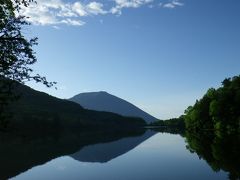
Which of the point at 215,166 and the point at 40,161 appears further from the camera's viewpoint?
the point at 40,161

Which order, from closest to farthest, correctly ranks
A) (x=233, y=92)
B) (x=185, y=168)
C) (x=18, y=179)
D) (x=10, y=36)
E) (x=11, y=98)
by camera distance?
(x=11, y=98) → (x=10, y=36) → (x=18, y=179) → (x=185, y=168) → (x=233, y=92)

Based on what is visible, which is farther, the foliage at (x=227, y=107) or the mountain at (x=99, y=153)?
the foliage at (x=227, y=107)

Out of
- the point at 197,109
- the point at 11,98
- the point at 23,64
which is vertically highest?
the point at 197,109

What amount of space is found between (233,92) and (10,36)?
118m

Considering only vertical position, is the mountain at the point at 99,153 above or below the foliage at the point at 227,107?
below

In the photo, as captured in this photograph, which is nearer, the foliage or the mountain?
the mountain

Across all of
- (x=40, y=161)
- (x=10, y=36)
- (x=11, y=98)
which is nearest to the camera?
(x=11, y=98)

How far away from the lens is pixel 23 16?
2373 centimetres

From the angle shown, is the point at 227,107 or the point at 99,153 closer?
the point at 99,153

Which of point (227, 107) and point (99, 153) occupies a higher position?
point (227, 107)

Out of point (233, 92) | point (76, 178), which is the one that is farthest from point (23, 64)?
point (233, 92)

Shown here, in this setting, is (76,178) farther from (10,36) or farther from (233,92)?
(233,92)

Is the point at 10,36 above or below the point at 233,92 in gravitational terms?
below

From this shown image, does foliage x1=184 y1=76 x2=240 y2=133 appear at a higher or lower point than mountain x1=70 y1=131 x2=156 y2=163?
higher
